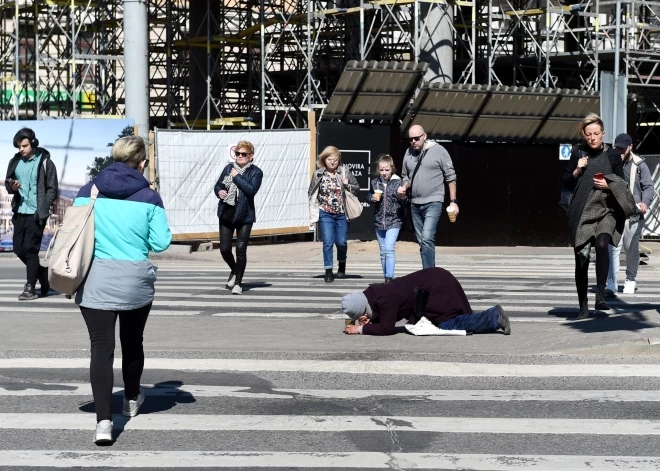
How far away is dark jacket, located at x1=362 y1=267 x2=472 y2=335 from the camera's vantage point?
959 centimetres

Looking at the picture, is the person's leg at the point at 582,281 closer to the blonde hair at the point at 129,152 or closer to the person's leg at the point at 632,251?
the person's leg at the point at 632,251

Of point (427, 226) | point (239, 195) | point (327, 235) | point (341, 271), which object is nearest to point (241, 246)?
point (239, 195)

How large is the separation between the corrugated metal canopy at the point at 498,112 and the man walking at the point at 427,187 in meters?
10.2

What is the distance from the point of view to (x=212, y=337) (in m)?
9.97

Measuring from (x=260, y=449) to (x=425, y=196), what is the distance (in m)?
6.94

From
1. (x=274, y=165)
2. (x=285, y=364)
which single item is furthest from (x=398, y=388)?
(x=274, y=165)

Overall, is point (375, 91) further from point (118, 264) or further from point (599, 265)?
point (118, 264)

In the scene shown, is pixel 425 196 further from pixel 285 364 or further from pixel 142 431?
pixel 142 431

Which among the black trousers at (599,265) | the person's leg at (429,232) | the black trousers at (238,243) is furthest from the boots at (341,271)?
the black trousers at (599,265)

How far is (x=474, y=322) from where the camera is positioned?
32.4 feet

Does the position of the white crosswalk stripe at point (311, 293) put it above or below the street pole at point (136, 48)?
below

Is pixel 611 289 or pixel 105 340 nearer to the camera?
pixel 105 340

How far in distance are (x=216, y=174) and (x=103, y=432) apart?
16.1 m

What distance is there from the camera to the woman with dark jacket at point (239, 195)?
43.5 feet
